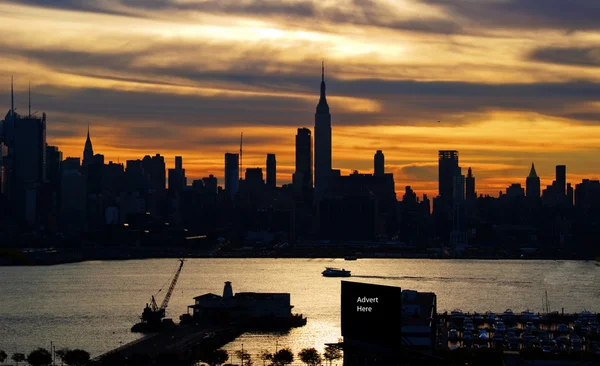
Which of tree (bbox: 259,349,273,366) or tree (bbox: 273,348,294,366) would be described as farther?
tree (bbox: 259,349,273,366)

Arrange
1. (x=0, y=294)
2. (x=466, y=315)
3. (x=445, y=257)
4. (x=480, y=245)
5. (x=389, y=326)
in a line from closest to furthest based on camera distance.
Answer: (x=389, y=326), (x=466, y=315), (x=0, y=294), (x=445, y=257), (x=480, y=245)

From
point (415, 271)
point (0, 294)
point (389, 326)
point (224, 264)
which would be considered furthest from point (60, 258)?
point (389, 326)

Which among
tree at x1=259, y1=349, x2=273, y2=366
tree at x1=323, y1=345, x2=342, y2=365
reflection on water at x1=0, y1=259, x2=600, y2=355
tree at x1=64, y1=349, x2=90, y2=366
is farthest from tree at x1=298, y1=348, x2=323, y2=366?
tree at x1=64, y1=349, x2=90, y2=366

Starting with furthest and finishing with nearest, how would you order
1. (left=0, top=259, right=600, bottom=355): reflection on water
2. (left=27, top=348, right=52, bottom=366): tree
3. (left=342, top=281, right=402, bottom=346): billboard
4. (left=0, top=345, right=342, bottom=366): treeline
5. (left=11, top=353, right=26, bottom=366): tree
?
(left=0, top=259, right=600, bottom=355): reflection on water < (left=11, top=353, right=26, bottom=366): tree < (left=27, top=348, right=52, bottom=366): tree < (left=0, top=345, right=342, bottom=366): treeline < (left=342, top=281, right=402, bottom=346): billboard

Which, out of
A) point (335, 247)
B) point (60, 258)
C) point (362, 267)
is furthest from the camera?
point (335, 247)

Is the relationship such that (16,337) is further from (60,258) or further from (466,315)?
(60,258)

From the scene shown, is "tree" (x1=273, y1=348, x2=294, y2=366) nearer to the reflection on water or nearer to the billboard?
the reflection on water

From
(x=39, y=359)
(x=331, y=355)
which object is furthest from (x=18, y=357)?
(x=331, y=355)
